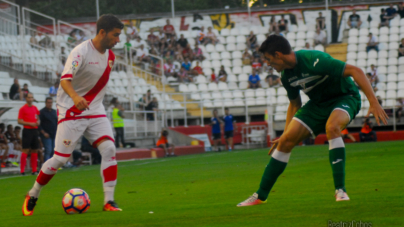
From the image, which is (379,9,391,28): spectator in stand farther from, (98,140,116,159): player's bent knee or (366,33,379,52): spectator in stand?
(98,140,116,159): player's bent knee

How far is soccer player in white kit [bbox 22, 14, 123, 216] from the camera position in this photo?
655cm

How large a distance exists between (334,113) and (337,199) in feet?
2.92

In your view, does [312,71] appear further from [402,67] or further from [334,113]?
[402,67]

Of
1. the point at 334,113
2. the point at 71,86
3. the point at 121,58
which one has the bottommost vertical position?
the point at 334,113

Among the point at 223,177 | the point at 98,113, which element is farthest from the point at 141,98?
the point at 98,113

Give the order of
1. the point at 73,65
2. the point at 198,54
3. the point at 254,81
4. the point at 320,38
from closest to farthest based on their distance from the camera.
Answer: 1. the point at 73,65
2. the point at 254,81
3. the point at 320,38
4. the point at 198,54

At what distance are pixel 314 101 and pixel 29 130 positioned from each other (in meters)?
10.9

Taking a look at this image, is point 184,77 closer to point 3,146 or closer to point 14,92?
point 14,92

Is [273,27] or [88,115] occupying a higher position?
[273,27]

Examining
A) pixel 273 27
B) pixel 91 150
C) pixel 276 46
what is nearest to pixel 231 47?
pixel 273 27

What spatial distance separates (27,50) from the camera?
87.8 ft

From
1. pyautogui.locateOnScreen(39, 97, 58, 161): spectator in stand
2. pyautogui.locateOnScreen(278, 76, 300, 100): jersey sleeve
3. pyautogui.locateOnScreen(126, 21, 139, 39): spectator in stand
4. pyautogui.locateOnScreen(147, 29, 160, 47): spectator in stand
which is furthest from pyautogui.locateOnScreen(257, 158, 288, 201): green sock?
pyautogui.locateOnScreen(126, 21, 139, 39): spectator in stand

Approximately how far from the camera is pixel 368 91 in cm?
545

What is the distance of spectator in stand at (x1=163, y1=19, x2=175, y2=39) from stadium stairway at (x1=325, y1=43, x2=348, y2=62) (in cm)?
877
